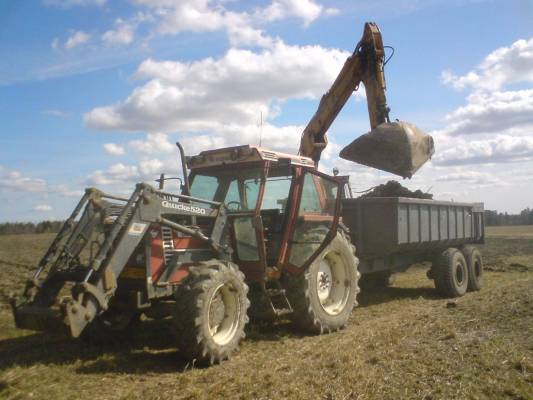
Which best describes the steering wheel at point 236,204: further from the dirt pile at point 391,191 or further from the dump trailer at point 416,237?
the dirt pile at point 391,191

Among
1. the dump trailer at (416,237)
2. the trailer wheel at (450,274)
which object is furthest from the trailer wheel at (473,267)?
the trailer wheel at (450,274)

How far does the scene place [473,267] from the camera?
12.5 meters

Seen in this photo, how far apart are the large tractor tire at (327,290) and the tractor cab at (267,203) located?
29 cm

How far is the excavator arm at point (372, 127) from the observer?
404 inches

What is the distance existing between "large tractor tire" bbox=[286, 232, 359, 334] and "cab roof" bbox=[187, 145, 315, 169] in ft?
4.94

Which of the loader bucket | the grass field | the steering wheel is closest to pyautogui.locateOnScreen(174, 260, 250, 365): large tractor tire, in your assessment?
the grass field

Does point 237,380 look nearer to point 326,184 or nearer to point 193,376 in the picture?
point 193,376

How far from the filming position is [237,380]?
5328 millimetres

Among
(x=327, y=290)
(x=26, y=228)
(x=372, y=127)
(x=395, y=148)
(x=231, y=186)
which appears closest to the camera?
(x=231, y=186)

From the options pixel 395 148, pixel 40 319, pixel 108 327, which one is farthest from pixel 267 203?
pixel 395 148

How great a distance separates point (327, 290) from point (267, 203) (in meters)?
1.88

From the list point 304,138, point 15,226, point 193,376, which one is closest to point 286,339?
point 193,376

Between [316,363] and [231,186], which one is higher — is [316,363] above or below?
below

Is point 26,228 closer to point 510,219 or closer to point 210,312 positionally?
point 210,312
